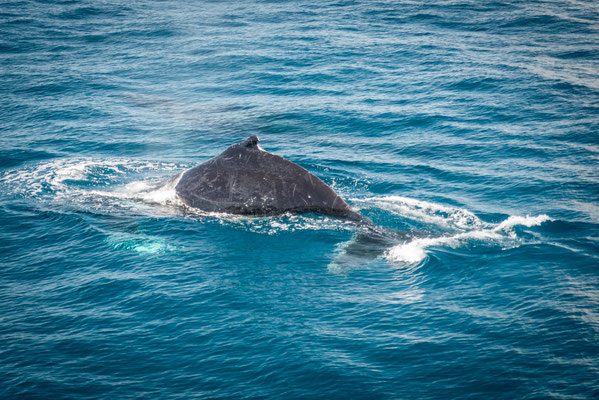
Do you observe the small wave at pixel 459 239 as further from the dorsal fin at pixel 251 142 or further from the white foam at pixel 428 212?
the dorsal fin at pixel 251 142

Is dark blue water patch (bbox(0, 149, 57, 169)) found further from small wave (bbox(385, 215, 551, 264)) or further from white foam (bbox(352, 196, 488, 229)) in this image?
small wave (bbox(385, 215, 551, 264))

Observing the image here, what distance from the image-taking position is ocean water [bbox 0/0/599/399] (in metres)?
9.48

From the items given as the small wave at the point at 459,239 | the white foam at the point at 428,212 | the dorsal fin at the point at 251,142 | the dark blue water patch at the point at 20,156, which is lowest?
the small wave at the point at 459,239

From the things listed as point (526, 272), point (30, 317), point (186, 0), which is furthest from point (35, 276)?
point (186, 0)

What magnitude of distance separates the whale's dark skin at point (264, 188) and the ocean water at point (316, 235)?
0.96 feet

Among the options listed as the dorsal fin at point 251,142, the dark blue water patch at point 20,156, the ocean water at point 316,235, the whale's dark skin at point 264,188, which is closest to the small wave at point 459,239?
the ocean water at point 316,235

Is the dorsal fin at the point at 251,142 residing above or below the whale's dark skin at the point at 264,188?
above

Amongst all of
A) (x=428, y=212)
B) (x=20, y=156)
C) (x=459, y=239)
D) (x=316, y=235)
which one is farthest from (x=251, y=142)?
(x=20, y=156)

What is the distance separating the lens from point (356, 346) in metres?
10.0

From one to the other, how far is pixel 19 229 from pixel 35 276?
2.60 metres

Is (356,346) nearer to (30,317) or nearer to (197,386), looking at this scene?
(197,386)

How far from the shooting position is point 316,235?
537 inches

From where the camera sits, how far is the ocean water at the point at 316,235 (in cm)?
948

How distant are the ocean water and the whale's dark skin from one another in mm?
292
